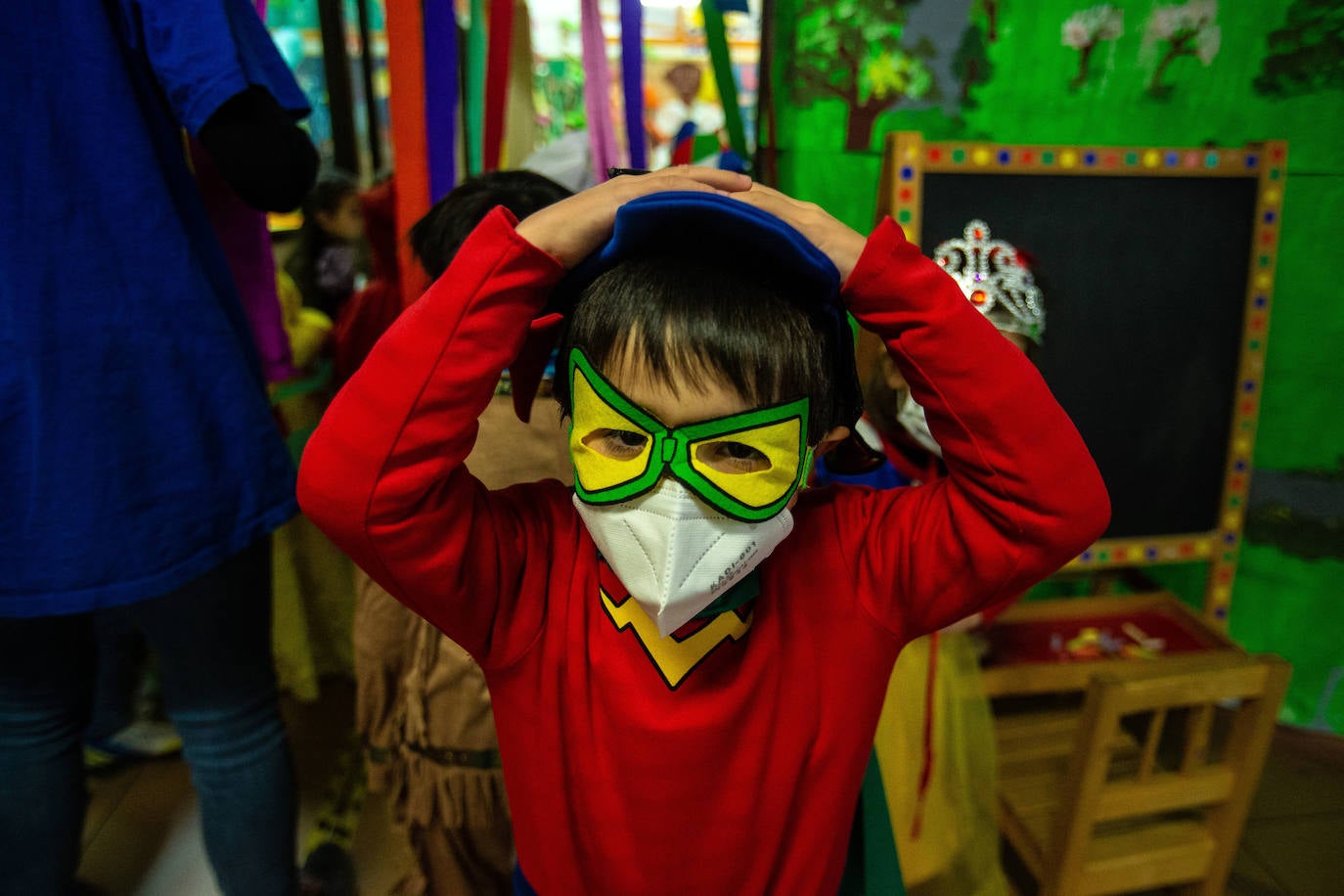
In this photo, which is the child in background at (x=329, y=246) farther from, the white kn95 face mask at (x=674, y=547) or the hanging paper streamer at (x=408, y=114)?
the white kn95 face mask at (x=674, y=547)

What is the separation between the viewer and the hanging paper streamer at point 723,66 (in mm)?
1660

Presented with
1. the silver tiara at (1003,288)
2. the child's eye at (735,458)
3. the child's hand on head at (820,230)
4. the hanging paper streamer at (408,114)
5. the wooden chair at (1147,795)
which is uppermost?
the hanging paper streamer at (408,114)

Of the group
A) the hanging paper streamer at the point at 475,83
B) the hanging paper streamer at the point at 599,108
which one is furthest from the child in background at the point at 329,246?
the hanging paper streamer at the point at 599,108

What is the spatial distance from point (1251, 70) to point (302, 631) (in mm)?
2453

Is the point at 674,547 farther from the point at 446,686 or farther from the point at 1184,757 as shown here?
the point at 1184,757

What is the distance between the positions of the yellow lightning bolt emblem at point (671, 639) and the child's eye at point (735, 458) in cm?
15

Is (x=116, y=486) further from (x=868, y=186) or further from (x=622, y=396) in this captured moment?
(x=868, y=186)

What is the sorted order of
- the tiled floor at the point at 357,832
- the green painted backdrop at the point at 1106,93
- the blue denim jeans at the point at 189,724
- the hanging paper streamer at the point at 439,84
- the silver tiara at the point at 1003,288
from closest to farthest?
1. the blue denim jeans at the point at 189,724
2. the silver tiara at the point at 1003,288
3. the hanging paper streamer at the point at 439,84
4. the tiled floor at the point at 357,832
5. the green painted backdrop at the point at 1106,93

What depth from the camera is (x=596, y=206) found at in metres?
0.67

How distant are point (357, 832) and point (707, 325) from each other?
1.44 m

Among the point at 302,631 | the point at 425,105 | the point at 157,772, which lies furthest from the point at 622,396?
the point at 157,772

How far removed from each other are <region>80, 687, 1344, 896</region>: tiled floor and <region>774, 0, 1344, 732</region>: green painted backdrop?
75 cm

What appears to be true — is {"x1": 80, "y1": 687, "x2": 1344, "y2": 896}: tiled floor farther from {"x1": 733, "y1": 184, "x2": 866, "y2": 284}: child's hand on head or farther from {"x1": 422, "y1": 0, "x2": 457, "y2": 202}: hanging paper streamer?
{"x1": 733, "y1": 184, "x2": 866, "y2": 284}: child's hand on head

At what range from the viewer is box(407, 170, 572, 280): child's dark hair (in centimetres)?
113
